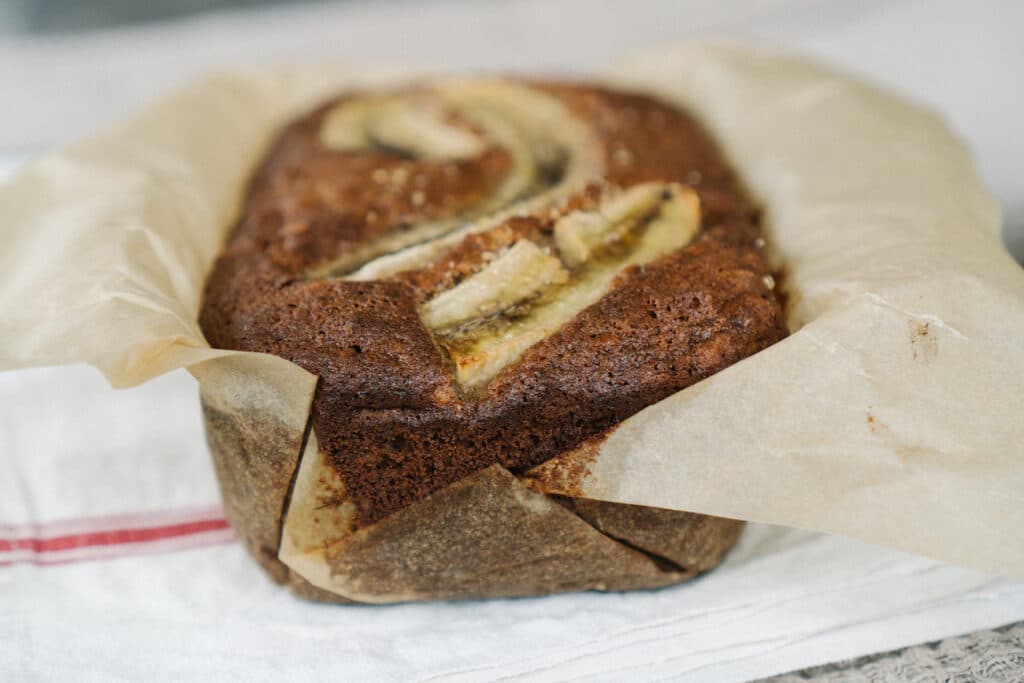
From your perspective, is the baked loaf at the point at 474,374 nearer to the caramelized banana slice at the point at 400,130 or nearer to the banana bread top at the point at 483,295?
the banana bread top at the point at 483,295

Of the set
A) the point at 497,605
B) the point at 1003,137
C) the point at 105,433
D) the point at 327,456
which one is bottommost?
the point at 105,433

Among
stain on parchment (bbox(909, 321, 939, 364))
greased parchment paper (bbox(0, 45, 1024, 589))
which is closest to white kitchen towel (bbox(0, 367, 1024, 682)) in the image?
greased parchment paper (bbox(0, 45, 1024, 589))

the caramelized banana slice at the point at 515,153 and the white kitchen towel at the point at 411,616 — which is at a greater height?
the caramelized banana slice at the point at 515,153

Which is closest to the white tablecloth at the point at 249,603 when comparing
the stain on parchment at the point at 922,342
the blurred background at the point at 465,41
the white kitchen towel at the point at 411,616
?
the white kitchen towel at the point at 411,616

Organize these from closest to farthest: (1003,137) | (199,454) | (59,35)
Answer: (199,454) < (1003,137) < (59,35)

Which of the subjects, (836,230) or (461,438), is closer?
(461,438)

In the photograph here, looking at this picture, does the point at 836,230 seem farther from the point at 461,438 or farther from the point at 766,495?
the point at 461,438

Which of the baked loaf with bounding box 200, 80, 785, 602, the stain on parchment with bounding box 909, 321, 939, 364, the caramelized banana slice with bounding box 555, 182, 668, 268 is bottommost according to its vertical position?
the baked loaf with bounding box 200, 80, 785, 602

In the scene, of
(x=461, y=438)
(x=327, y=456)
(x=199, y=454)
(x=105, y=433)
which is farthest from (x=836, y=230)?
(x=105, y=433)

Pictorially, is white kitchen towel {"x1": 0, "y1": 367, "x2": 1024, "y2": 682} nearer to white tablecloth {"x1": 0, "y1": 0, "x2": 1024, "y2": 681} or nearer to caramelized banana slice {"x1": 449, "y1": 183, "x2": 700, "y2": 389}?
white tablecloth {"x1": 0, "y1": 0, "x2": 1024, "y2": 681}
